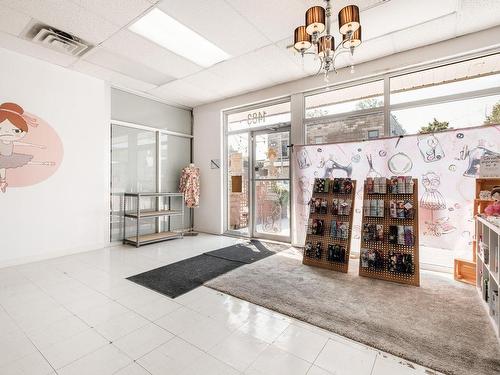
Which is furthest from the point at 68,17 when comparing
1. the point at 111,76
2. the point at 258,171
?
the point at 258,171

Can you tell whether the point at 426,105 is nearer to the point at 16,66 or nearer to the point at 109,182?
the point at 109,182

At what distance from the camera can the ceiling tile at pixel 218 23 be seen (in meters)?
2.88

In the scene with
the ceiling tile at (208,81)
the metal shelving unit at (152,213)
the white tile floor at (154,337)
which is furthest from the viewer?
the metal shelving unit at (152,213)

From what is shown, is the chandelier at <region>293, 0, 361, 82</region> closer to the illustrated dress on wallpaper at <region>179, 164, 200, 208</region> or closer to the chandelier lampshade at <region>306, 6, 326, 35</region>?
the chandelier lampshade at <region>306, 6, 326, 35</region>

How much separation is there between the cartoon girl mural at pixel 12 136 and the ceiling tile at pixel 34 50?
0.82 m

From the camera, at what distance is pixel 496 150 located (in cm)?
311

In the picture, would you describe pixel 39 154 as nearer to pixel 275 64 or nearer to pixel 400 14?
pixel 275 64

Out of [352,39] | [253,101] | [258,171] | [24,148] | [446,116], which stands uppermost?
[253,101]

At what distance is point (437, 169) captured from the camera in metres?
3.45

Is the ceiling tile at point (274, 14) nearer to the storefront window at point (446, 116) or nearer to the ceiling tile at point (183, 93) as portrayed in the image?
the storefront window at point (446, 116)

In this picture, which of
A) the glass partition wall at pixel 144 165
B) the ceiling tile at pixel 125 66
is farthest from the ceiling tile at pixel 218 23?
the glass partition wall at pixel 144 165

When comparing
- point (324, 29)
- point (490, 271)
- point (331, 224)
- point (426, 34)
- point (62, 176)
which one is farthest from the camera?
point (62, 176)

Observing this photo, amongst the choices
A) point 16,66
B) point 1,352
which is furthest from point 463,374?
point 16,66

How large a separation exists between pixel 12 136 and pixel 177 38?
292cm
